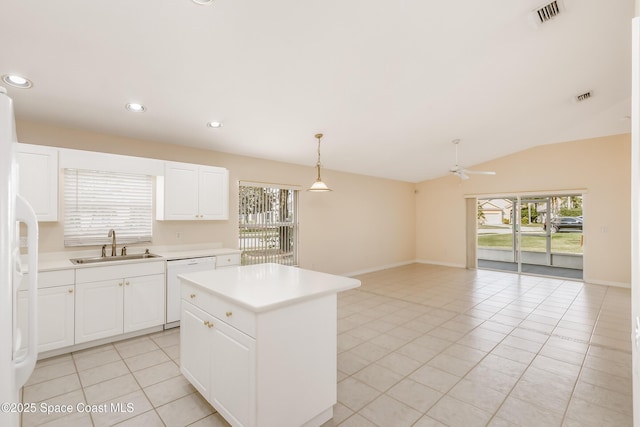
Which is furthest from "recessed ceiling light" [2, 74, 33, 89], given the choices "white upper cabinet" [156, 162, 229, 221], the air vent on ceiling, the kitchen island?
the air vent on ceiling

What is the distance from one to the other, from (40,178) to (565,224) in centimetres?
995

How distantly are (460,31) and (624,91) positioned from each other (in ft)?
13.2

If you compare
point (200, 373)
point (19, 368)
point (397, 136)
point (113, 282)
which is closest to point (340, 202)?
point (397, 136)

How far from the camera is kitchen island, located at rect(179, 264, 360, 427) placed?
5.60 feet

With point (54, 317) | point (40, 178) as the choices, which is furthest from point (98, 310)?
point (40, 178)

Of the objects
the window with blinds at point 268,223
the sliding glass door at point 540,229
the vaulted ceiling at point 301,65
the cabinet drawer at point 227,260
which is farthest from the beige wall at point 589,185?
the cabinet drawer at point 227,260

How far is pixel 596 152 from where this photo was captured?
609cm

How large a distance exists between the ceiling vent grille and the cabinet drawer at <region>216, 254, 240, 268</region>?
4287 millimetres

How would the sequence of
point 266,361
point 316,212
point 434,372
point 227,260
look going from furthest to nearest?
point 316,212 → point 227,260 → point 434,372 → point 266,361

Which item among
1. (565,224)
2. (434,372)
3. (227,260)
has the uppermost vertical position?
(565,224)

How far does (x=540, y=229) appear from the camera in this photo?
7625mm

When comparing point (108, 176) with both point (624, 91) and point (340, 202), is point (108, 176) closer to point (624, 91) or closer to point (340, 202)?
point (340, 202)

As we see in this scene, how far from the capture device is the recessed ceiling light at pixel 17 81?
2.45 meters

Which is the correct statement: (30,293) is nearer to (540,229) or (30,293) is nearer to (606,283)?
(606,283)
